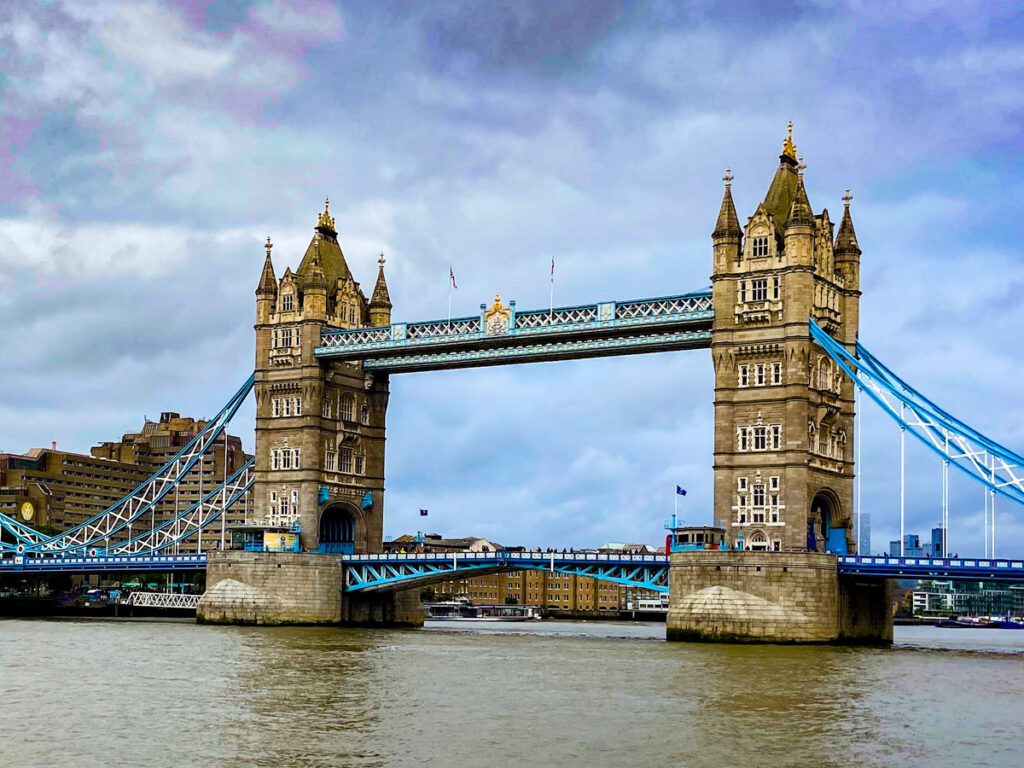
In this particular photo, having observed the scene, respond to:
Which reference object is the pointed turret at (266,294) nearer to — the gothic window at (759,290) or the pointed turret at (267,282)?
the pointed turret at (267,282)

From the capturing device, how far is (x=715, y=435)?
299ft

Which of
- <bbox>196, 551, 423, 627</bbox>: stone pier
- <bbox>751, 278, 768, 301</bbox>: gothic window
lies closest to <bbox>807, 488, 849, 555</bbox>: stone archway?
<bbox>751, 278, 768, 301</bbox>: gothic window

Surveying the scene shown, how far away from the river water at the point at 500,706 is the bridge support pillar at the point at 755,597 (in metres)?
4.15

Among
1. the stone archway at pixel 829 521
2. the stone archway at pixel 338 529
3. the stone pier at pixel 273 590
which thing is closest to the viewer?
the stone archway at pixel 829 521

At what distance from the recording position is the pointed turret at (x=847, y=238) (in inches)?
3728

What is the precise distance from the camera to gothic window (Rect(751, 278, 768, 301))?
89875 millimetres

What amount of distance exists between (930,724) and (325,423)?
6817cm

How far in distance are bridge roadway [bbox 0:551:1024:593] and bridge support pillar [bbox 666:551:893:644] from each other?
3017 millimetres

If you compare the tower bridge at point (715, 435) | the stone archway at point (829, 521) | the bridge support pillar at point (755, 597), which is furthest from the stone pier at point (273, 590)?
the stone archway at point (829, 521)

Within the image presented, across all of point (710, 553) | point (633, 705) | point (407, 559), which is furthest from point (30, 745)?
point (407, 559)

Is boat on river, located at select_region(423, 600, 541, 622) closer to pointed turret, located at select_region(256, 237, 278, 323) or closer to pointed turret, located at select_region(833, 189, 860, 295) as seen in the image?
pointed turret, located at select_region(256, 237, 278, 323)

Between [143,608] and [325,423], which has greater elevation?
[325,423]

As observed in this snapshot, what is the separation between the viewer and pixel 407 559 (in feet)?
342

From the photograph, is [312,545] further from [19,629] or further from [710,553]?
[710,553]
